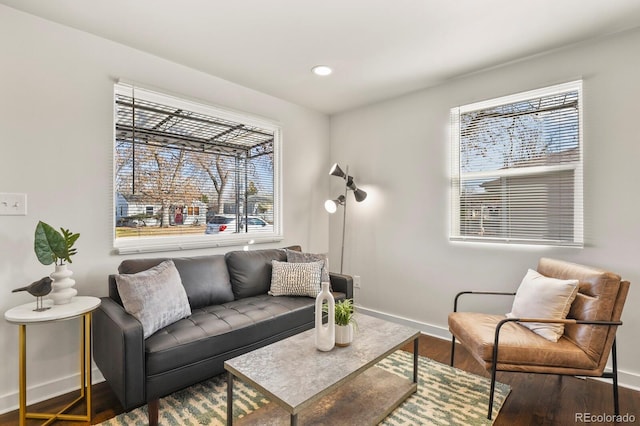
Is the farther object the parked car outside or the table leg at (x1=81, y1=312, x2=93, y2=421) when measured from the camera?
the parked car outside

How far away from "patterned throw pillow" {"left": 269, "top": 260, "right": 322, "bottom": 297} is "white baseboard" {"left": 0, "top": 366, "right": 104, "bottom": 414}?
4.64 ft

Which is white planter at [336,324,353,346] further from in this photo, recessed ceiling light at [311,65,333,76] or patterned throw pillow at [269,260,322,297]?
recessed ceiling light at [311,65,333,76]

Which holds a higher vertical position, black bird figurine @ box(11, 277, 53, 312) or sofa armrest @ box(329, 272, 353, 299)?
black bird figurine @ box(11, 277, 53, 312)

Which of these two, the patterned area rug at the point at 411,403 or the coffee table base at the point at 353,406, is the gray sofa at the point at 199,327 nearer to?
the patterned area rug at the point at 411,403

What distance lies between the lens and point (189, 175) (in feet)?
9.20

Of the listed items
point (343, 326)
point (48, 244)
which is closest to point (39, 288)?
point (48, 244)

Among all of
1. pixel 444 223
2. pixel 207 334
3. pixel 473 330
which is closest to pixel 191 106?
pixel 207 334

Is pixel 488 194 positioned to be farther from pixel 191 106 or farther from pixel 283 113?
pixel 191 106

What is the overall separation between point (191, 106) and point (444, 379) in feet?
9.68

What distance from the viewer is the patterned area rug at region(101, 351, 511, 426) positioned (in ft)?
5.95

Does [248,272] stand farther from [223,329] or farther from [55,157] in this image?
[55,157]

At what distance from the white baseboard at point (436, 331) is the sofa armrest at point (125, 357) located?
2.41m

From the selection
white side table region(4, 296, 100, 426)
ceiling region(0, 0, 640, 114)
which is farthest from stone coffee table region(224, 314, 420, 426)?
ceiling region(0, 0, 640, 114)

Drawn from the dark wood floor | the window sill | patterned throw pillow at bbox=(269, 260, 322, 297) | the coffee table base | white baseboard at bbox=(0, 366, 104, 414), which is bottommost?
the dark wood floor
